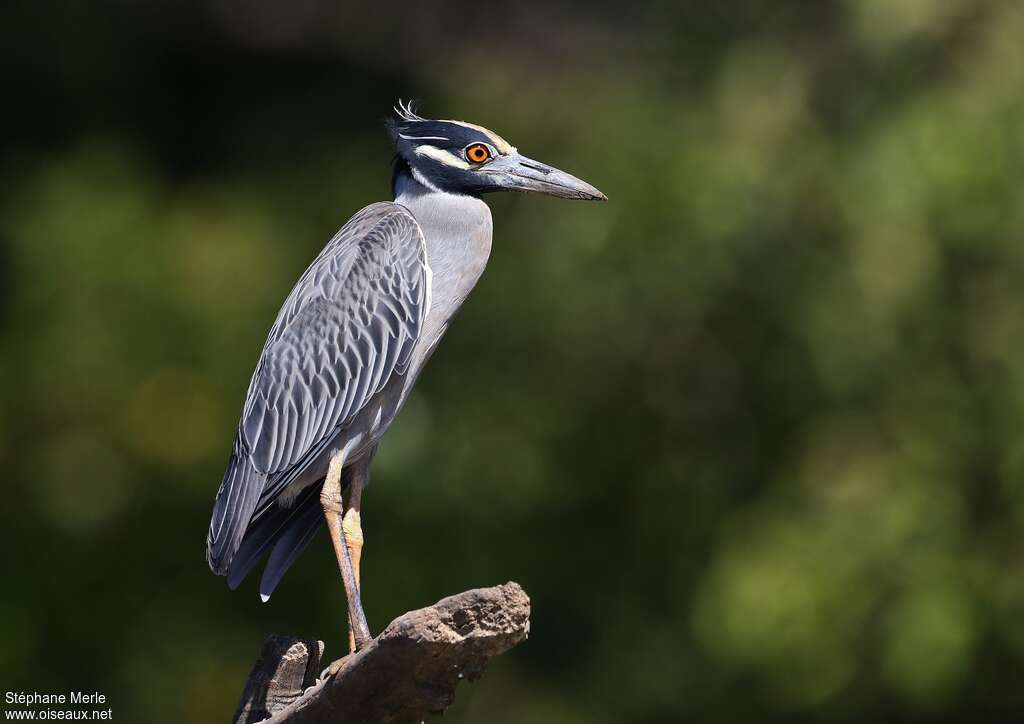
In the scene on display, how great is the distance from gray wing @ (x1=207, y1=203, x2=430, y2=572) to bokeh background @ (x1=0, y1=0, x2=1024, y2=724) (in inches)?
103

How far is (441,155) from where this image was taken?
4523 mm

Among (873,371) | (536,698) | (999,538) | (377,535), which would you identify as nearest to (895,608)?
(999,538)

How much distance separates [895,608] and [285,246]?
3979 mm

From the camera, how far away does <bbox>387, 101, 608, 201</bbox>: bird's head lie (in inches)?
175

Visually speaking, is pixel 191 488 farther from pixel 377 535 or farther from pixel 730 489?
pixel 730 489

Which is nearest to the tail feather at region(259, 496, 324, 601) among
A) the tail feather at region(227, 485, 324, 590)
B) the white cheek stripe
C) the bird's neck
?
the tail feather at region(227, 485, 324, 590)

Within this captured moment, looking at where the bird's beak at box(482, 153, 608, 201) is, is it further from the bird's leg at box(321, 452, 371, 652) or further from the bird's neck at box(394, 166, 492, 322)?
the bird's leg at box(321, 452, 371, 652)

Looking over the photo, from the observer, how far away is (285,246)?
811 centimetres

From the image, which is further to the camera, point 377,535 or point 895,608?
point 377,535

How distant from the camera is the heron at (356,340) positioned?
4.26m

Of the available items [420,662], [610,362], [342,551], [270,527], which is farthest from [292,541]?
[610,362]

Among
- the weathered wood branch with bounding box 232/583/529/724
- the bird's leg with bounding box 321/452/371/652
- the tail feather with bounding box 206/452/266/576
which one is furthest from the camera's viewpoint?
the tail feather with bounding box 206/452/266/576

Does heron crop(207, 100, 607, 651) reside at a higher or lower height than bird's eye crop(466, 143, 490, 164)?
lower

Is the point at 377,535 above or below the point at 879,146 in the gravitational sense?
below
